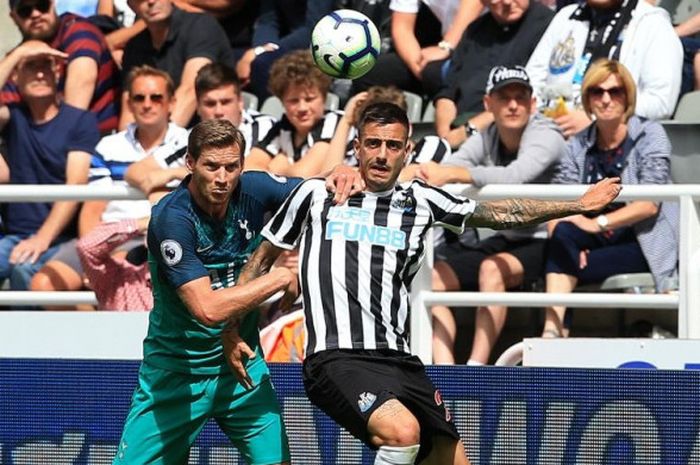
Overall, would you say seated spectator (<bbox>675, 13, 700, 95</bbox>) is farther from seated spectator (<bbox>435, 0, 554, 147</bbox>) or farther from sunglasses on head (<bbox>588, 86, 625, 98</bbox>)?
sunglasses on head (<bbox>588, 86, 625, 98</bbox>)

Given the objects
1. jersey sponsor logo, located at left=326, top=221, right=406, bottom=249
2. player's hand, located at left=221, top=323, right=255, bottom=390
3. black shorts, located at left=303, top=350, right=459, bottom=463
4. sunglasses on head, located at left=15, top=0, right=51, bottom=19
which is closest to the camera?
black shorts, located at left=303, top=350, right=459, bottom=463

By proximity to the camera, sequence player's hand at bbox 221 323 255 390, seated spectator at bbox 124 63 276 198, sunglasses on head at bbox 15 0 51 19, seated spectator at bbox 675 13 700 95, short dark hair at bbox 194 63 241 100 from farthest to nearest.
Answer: sunglasses on head at bbox 15 0 51 19 → seated spectator at bbox 675 13 700 95 → short dark hair at bbox 194 63 241 100 → seated spectator at bbox 124 63 276 198 → player's hand at bbox 221 323 255 390

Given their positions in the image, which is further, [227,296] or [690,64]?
[690,64]

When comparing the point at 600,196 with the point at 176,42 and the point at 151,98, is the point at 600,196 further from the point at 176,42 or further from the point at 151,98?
the point at 176,42

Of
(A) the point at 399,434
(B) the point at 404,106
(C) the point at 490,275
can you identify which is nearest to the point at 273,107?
(B) the point at 404,106

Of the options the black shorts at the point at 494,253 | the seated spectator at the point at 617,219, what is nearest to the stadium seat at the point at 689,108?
the seated spectator at the point at 617,219

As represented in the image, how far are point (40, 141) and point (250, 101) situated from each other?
1.44 metres

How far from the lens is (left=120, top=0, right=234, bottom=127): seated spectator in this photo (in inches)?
406

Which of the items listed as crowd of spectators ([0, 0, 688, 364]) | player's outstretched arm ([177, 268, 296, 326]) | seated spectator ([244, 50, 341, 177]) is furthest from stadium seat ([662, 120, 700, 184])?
player's outstretched arm ([177, 268, 296, 326])

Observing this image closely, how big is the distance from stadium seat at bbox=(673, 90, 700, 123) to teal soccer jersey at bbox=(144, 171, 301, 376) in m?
3.43

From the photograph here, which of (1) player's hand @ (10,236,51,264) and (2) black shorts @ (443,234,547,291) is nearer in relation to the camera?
(2) black shorts @ (443,234,547,291)

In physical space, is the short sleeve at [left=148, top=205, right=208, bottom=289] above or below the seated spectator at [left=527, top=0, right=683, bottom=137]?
below

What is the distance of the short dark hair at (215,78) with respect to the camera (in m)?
9.20

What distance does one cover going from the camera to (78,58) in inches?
407
